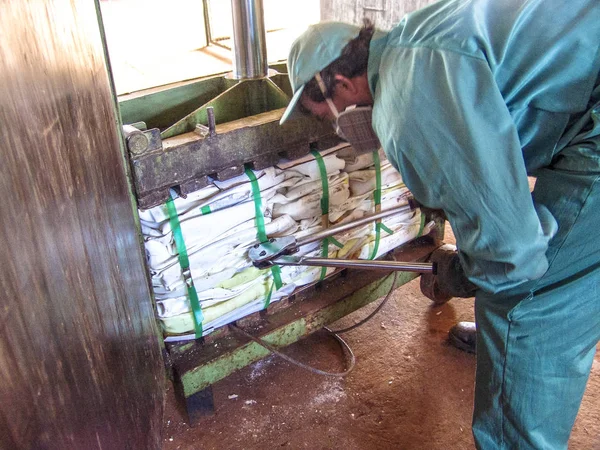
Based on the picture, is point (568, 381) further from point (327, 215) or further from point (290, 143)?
point (290, 143)

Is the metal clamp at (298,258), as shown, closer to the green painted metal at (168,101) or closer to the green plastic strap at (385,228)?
the green plastic strap at (385,228)

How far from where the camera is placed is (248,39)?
196cm

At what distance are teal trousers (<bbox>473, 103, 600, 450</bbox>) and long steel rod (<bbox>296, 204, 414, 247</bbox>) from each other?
0.52m

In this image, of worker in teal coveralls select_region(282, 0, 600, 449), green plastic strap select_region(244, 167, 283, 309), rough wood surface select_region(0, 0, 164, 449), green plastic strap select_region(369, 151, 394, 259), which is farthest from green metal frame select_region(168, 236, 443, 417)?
rough wood surface select_region(0, 0, 164, 449)

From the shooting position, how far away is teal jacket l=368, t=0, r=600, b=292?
1.22 meters

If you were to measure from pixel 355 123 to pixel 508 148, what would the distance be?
48 cm

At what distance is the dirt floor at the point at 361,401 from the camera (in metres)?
1.99

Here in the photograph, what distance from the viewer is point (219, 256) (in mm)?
1765

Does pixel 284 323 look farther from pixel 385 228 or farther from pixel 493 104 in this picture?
pixel 493 104

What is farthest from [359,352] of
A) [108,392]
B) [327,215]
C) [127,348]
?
[108,392]

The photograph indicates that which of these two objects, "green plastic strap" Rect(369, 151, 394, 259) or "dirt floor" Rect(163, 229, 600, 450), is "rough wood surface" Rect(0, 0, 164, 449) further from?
"green plastic strap" Rect(369, 151, 394, 259)

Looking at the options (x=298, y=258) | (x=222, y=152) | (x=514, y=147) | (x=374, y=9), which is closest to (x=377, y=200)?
(x=298, y=258)

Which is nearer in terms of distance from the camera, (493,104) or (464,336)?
(493,104)

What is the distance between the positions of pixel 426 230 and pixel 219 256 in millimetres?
999
